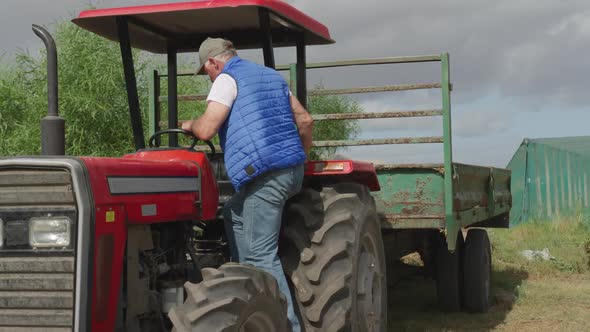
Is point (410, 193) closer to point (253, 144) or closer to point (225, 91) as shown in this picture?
point (253, 144)

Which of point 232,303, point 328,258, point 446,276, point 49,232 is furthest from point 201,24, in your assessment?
point 446,276

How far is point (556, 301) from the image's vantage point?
26.5 ft

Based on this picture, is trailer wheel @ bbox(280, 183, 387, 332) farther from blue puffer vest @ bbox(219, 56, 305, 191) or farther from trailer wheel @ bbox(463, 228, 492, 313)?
trailer wheel @ bbox(463, 228, 492, 313)

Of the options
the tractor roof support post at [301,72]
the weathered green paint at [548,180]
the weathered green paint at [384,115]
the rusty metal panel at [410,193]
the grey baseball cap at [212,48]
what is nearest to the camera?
the grey baseball cap at [212,48]

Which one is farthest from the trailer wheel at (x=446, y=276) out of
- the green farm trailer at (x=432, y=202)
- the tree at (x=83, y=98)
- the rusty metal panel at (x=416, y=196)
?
the tree at (x=83, y=98)

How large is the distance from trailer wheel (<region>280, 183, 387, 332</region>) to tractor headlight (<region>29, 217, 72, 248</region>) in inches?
53.0

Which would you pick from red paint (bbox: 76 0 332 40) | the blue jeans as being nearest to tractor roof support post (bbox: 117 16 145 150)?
red paint (bbox: 76 0 332 40)

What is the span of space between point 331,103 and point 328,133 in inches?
38.0

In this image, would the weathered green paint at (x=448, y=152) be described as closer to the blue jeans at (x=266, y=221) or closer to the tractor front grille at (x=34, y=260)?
the blue jeans at (x=266, y=221)

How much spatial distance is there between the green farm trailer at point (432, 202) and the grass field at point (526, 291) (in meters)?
0.30

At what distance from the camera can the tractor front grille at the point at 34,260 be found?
128 inches

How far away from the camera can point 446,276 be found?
7266 millimetres

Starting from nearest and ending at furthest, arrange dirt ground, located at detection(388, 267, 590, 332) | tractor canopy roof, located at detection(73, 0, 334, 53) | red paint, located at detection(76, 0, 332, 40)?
1. red paint, located at detection(76, 0, 332, 40)
2. tractor canopy roof, located at detection(73, 0, 334, 53)
3. dirt ground, located at detection(388, 267, 590, 332)

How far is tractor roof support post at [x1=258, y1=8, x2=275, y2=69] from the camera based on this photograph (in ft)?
14.7
